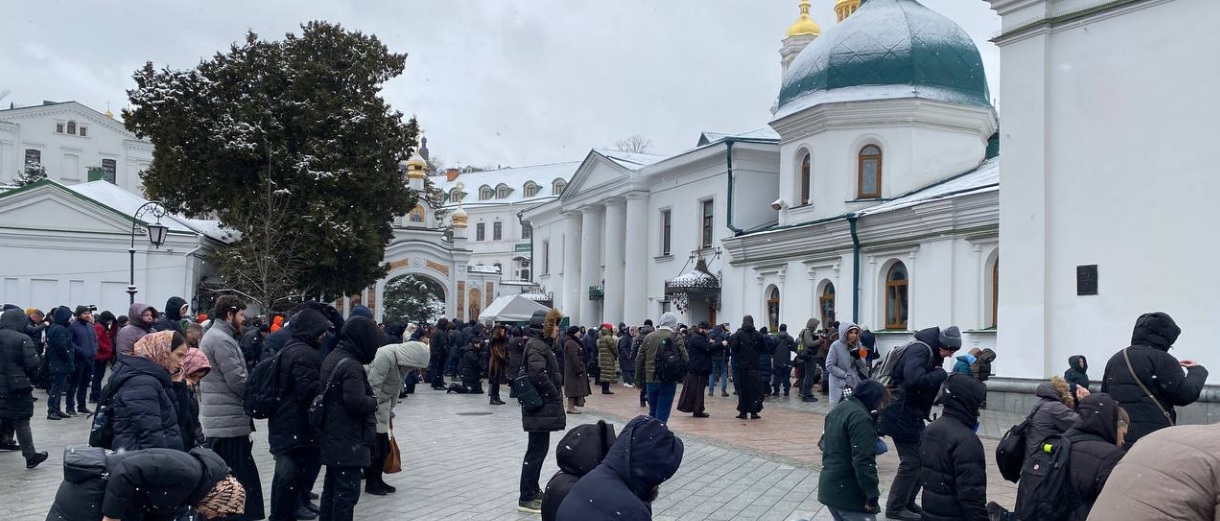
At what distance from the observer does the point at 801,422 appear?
16562 millimetres

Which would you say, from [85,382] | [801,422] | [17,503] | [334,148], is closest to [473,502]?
[17,503]

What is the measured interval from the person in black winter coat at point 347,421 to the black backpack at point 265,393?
1.47ft

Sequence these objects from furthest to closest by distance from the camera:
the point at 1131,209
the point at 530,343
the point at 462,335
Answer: the point at 462,335
the point at 1131,209
the point at 530,343


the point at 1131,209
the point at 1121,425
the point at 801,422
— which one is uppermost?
the point at 1131,209

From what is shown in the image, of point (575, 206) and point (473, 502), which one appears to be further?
point (575, 206)

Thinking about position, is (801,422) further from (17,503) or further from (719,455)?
(17,503)

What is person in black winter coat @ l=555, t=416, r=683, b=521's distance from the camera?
3.83 meters

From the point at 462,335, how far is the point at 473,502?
15487 millimetres

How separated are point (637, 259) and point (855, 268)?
511 inches

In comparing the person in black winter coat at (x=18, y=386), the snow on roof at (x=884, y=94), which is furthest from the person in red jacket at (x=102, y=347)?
the snow on roof at (x=884, y=94)

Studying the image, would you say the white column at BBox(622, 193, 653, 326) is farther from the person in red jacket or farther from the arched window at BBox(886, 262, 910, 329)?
the person in red jacket

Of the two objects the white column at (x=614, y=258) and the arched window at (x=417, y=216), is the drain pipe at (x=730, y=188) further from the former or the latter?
the arched window at (x=417, y=216)

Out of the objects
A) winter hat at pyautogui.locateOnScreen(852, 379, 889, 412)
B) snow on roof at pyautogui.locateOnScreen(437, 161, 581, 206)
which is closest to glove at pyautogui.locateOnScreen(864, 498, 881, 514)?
winter hat at pyautogui.locateOnScreen(852, 379, 889, 412)

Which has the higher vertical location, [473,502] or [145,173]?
[145,173]
